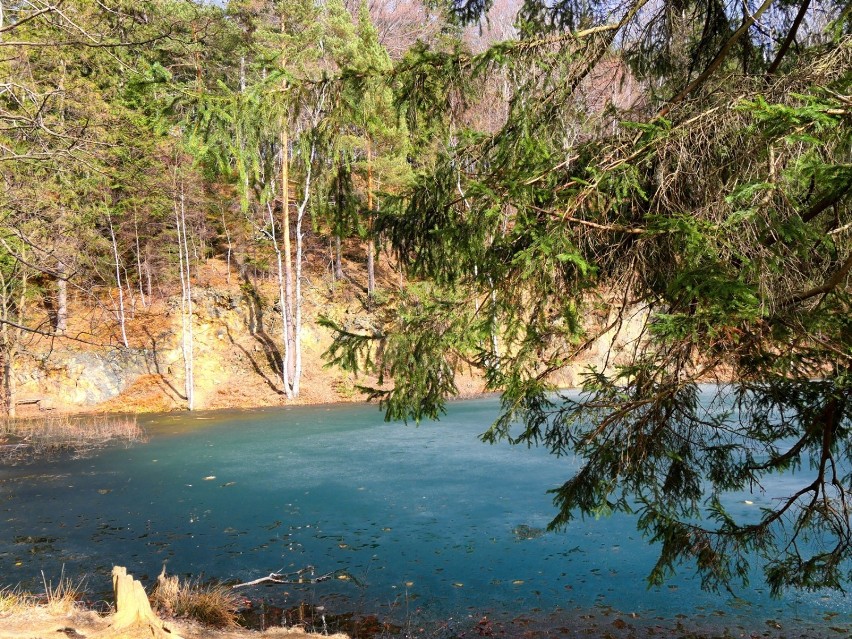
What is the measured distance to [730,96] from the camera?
361 centimetres

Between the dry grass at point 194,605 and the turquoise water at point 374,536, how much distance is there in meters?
0.60

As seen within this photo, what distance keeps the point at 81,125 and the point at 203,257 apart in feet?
60.6

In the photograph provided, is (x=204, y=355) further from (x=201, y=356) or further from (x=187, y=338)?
(x=187, y=338)

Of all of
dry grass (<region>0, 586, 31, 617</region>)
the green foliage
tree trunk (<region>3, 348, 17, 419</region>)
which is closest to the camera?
the green foliage

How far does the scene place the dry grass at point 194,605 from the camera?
4.94 metres

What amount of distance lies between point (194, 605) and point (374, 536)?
8.96ft

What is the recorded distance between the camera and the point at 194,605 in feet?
16.4

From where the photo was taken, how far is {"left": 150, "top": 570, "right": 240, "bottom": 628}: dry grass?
16.2ft

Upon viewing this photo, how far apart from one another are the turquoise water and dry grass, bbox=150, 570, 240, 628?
23.7 inches

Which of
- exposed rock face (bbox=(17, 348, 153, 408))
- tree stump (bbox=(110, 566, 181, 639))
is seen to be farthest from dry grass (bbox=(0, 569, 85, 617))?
exposed rock face (bbox=(17, 348, 153, 408))

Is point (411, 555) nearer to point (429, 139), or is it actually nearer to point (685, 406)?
point (685, 406)

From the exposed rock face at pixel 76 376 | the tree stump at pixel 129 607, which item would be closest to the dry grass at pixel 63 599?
the tree stump at pixel 129 607

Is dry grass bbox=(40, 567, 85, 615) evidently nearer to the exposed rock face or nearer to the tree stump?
the tree stump

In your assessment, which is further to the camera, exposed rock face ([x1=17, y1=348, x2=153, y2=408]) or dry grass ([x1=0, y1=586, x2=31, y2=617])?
exposed rock face ([x1=17, y1=348, x2=153, y2=408])
